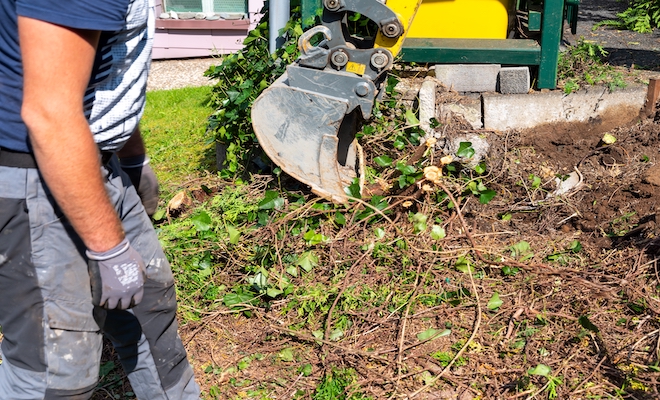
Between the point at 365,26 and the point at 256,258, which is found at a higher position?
the point at 365,26

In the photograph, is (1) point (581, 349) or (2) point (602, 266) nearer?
(1) point (581, 349)

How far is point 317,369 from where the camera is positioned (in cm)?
313

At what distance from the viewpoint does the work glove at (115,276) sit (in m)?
2.07

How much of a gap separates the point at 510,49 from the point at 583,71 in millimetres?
668

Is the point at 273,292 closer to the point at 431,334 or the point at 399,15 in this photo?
the point at 431,334

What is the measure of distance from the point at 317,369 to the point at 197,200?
1.81 metres

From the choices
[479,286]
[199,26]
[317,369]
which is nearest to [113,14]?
[317,369]

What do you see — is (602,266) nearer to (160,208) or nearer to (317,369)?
(317,369)

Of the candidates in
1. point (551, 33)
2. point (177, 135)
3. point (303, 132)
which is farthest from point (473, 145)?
point (177, 135)

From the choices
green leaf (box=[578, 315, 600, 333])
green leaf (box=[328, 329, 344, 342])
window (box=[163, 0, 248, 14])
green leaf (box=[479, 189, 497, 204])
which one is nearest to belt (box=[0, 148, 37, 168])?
green leaf (box=[328, 329, 344, 342])

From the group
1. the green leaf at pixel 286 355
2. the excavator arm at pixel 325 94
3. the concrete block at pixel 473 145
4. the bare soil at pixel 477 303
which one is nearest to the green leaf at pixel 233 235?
the bare soil at pixel 477 303

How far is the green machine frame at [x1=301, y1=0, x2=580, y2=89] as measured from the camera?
15.9ft

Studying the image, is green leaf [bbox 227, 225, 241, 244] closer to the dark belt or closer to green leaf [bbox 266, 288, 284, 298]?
green leaf [bbox 266, 288, 284, 298]

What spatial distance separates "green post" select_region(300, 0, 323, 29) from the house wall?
3.40 m
